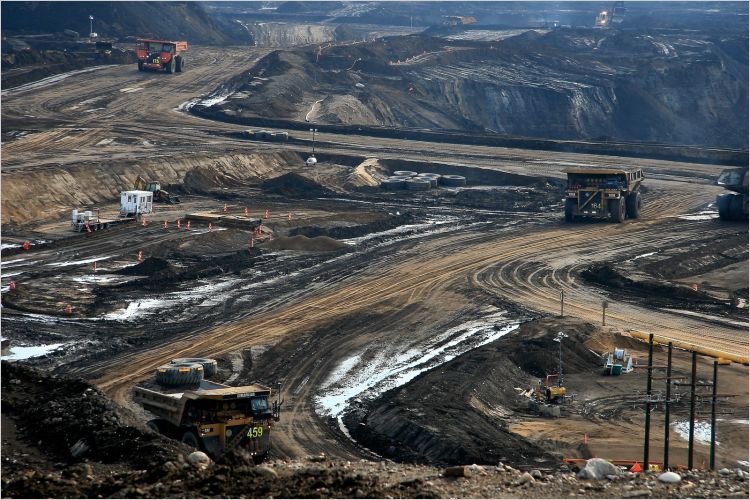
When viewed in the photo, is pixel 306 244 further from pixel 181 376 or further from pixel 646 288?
pixel 181 376

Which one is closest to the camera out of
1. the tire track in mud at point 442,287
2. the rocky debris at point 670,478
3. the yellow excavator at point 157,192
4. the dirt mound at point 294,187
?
the rocky debris at point 670,478

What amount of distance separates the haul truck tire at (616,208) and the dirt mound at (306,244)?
13897 millimetres

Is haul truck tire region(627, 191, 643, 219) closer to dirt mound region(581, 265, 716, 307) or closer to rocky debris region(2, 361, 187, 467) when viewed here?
dirt mound region(581, 265, 716, 307)

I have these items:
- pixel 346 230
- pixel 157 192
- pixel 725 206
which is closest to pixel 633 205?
pixel 725 206

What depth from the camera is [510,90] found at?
105 meters

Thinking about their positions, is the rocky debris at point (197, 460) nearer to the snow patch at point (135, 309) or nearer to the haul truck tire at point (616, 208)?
the snow patch at point (135, 309)

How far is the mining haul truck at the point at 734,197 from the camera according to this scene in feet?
174

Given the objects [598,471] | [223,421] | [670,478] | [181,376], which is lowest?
[223,421]

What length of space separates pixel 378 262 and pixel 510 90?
64.6 meters

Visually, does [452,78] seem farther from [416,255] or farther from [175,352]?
[175,352]

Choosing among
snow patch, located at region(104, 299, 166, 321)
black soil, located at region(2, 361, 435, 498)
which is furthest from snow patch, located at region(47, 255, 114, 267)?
black soil, located at region(2, 361, 435, 498)

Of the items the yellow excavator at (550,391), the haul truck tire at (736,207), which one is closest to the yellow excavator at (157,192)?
the haul truck tire at (736,207)

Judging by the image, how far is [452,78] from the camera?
10512 cm

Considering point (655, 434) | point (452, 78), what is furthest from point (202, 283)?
point (452, 78)
